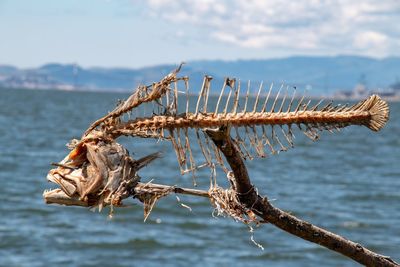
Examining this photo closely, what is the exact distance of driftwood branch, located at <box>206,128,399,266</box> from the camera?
12.3ft

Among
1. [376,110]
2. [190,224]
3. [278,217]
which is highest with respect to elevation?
[376,110]

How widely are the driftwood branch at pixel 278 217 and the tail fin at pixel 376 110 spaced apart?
538mm

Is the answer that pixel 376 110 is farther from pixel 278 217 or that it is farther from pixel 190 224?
pixel 190 224

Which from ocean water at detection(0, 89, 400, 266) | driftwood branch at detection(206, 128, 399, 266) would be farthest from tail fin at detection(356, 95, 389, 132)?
ocean water at detection(0, 89, 400, 266)

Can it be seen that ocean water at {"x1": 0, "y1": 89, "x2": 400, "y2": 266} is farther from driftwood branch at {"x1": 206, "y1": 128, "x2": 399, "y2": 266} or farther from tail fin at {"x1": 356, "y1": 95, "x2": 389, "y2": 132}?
tail fin at {"x1": 356, "y1": 95, "x2": 389, "y2": 132}

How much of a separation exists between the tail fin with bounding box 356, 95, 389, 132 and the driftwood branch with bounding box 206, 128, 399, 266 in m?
0.54

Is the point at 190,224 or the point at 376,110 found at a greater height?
the point at 376,110

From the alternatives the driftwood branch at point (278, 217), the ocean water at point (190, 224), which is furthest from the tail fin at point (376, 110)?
the ocean water at point (190, 224)

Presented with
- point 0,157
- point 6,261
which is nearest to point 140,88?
point 6,261

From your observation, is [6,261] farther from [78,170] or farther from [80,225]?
[78,170]

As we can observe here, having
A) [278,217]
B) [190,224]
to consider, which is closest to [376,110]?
[278,217]

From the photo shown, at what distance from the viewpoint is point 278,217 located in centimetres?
408

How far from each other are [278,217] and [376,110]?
0.73 metres

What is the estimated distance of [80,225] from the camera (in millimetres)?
28578
